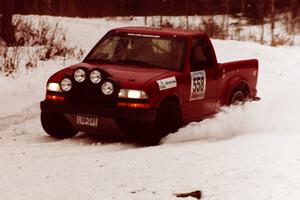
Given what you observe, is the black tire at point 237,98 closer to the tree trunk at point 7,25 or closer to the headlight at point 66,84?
the headlight at point 66,84

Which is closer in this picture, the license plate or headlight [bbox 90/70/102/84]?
headlight [bbox 90/70/102/84]

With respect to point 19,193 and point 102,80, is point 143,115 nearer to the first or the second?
point 102,80

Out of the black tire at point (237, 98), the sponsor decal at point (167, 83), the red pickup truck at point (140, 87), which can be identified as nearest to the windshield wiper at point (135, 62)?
the red pickup truck at point (140, 87)

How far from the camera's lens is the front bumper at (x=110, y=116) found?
324 inches

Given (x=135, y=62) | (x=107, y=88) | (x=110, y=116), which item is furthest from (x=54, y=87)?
(x=135, y=62)

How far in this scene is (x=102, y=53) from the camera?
9539 millimetres

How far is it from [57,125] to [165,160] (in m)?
2.55

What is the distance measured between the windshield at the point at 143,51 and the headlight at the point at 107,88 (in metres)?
0.90

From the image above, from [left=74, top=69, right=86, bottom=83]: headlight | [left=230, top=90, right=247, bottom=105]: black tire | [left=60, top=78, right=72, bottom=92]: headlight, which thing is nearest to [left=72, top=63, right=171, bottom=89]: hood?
[left=74, top=69, right=86, bottom=83]: headlight

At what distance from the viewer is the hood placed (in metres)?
8.31

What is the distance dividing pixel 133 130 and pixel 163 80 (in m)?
0.78

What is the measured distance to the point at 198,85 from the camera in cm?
935

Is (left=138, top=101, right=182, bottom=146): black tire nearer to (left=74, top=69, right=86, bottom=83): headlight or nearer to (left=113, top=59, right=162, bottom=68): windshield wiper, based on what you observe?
(left=113, top=59, right=162, bottom=68): windshield wiper

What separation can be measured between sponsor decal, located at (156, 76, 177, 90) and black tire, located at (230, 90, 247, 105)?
1.94 meters
